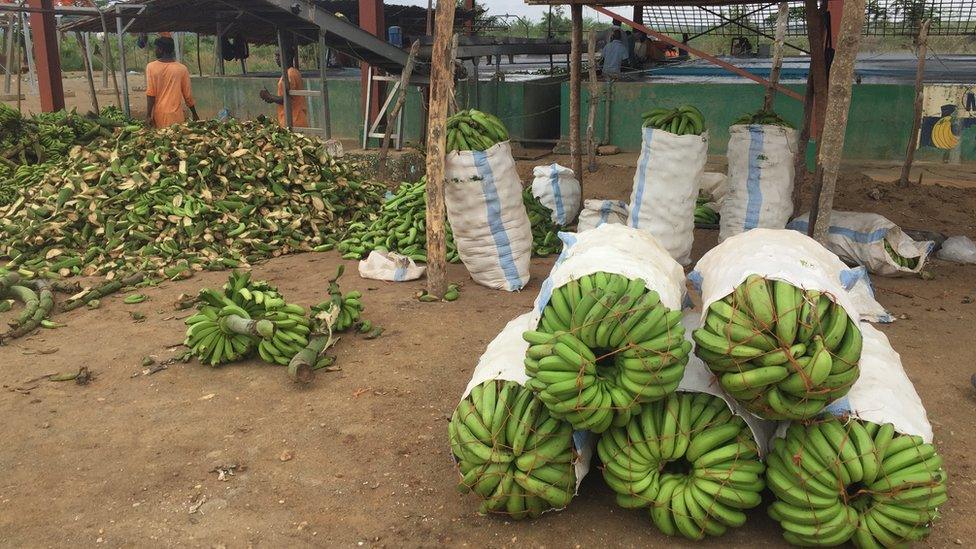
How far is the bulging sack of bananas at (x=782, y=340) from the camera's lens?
2.85m

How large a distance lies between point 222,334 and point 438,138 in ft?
7.22

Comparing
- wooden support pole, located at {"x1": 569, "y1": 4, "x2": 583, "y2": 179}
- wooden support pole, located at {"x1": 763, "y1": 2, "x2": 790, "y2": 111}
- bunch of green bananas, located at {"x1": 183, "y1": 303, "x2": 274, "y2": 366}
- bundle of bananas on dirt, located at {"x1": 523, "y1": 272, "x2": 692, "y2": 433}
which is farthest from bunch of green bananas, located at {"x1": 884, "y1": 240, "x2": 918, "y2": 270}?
bunch of green bananas, located at {"x1": 183, "y1": 303, "x2": 274, "y2": 366}

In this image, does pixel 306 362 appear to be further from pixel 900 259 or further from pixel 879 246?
pixel 900 259

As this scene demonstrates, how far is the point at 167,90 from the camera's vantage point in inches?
409

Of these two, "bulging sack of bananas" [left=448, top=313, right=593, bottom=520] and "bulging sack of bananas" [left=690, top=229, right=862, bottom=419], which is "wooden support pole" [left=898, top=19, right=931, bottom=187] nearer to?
"bulging sack of bananas" [left=690, top=229, right=862, bottom=419]

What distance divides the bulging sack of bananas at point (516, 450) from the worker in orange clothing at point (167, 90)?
833 centimetres

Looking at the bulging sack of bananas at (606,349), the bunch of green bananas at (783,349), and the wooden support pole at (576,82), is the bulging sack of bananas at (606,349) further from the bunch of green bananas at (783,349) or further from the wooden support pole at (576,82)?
the wooden support pole at (576,82)

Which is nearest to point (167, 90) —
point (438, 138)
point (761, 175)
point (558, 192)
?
point (558, 192)

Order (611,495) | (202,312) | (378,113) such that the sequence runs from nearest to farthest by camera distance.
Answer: (611,495) → (202,312) → (378,113)

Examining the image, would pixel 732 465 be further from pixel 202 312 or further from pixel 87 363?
pixel 87 363

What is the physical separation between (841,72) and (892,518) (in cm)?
332

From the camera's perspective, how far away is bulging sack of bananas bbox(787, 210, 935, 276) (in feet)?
21.6

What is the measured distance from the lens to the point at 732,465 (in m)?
3.07

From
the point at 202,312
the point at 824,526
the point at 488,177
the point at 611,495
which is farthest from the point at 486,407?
the point at 488,177
